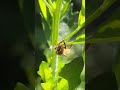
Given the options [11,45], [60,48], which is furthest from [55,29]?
[11,45]

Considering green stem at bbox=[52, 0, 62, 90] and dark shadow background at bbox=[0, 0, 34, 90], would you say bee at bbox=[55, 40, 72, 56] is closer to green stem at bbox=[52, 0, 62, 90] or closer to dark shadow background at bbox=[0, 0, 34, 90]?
green stem at bbox=[52, 0, 62, 90]

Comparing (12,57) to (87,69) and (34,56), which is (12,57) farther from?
(87,69)

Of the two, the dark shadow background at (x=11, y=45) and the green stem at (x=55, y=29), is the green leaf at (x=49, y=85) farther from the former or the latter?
the dark shadow background at (x=11, y=45)

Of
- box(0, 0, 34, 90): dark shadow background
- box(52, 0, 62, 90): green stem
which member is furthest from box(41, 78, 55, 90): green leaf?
box(0, 0, 34, 90): dark shadow background

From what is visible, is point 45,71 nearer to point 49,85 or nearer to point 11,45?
point 49,85

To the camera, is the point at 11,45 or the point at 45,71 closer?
the point at 45,71

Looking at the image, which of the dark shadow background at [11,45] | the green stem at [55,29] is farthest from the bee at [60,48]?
the dark shadow background at [11,45]

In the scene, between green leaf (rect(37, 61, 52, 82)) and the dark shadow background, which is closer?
green leaf (rect(37, 61, 52, 82))
